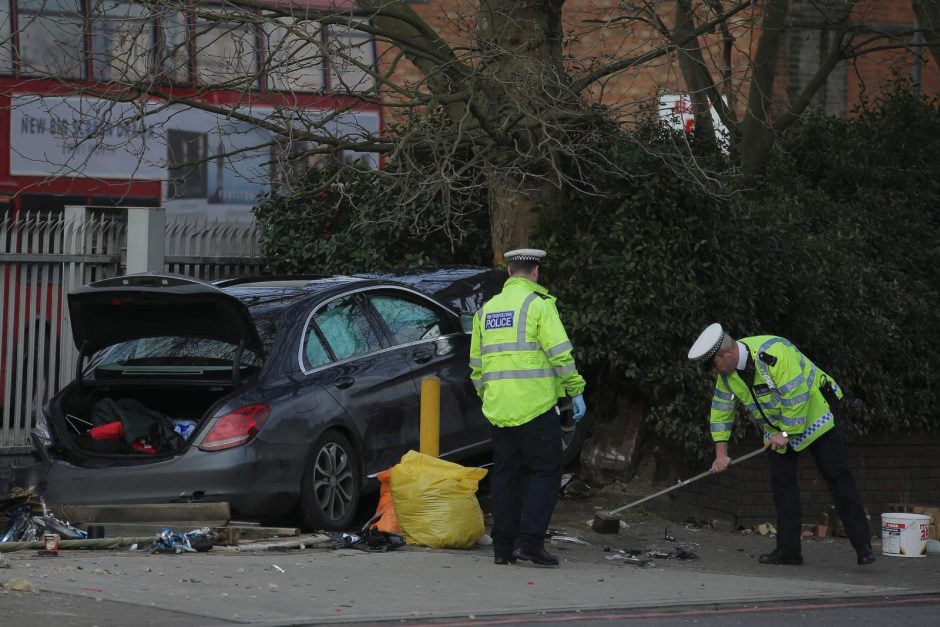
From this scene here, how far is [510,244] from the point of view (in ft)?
40.2

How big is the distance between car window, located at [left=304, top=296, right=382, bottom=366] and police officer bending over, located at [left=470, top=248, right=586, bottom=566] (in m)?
1.38

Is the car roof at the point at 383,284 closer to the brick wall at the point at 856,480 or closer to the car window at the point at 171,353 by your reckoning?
the car window at the point at 171,353

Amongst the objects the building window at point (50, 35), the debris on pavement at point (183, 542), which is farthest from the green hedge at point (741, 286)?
the building window at point (50, 35)

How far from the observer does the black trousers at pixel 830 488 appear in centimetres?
879

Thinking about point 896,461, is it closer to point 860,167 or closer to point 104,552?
point 860,167

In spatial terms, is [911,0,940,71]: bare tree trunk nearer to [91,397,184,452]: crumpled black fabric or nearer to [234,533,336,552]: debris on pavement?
[234,533,336,552]: debris on pavement

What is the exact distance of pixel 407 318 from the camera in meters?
9.86

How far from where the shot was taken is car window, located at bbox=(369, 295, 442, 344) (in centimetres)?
968

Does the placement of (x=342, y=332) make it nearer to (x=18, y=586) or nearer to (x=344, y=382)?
(x=344, y=382)

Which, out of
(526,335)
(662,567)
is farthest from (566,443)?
(526,335)

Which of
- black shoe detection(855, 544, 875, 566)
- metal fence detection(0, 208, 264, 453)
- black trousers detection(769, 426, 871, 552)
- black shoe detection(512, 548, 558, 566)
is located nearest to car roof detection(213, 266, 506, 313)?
metal fence detection(0, 208, 264, 453)

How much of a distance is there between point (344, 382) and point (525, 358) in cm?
156

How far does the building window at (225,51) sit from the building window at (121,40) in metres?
0.44

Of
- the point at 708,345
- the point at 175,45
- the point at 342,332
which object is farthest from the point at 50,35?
the point at 708,345
